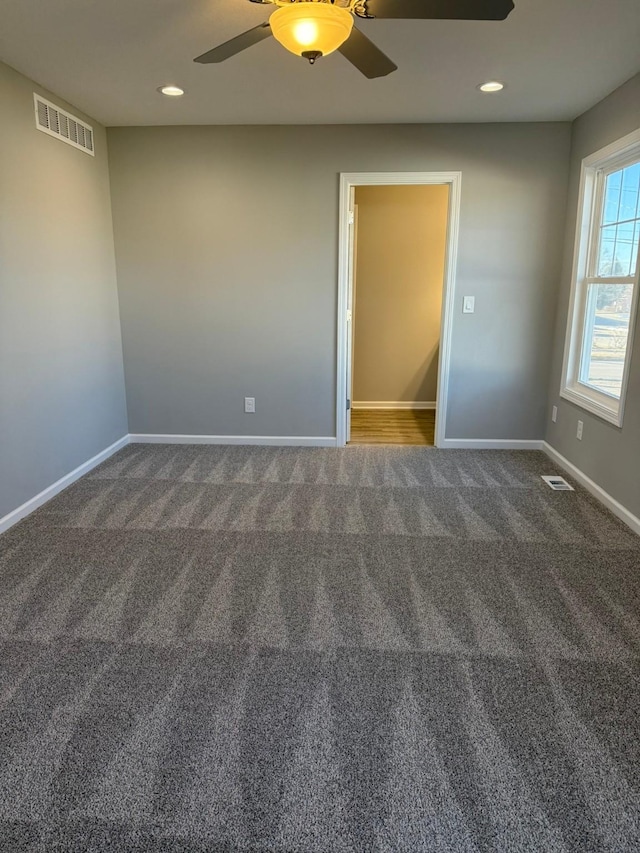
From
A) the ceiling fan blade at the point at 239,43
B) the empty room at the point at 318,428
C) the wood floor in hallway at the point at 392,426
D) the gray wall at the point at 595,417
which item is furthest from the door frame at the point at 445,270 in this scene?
the ceiling fan blade at the point at 239,43

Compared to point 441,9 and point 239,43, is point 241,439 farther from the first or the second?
point 441,9

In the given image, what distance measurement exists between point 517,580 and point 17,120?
3.62 meters

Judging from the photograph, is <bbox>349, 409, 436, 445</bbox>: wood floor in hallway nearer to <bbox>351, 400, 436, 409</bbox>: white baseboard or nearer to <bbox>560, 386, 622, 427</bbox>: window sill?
<bbox>351, 400, 436, 409</bbox>: white baseboard

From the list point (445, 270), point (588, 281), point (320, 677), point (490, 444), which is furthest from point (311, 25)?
point (490, 444)

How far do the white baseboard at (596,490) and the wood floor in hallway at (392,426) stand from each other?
40.3 inches

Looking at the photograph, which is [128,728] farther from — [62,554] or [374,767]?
[62,554]

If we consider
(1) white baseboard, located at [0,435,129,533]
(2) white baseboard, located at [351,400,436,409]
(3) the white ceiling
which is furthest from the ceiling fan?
(2) white baseboard, located at [351,400,436,409]

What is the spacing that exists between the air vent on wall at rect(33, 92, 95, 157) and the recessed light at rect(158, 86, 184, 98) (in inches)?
27.6

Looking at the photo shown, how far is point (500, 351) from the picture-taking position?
444cm

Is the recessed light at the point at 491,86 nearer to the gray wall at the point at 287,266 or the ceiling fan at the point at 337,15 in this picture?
the gray wall at the point at 287,266

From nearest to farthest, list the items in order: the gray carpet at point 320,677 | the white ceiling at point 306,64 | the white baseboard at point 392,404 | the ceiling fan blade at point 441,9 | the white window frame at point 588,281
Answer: the gray carpet at point 320,677
the ceiling fan blade at point 441,9
the white ceiling at point 306,64
the white window frame at point 588,281
the white baseboard at point 392,404

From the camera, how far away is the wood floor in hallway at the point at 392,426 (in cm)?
495

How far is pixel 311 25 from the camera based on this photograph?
72.4 inches

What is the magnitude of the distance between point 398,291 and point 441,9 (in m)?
4.05
